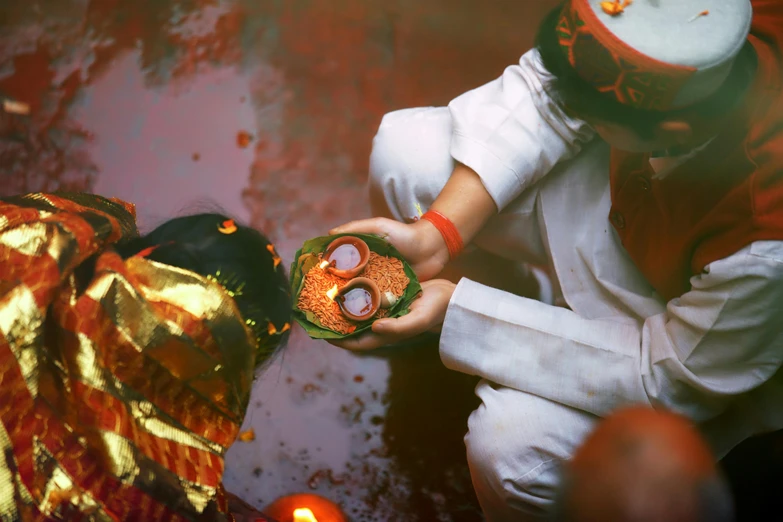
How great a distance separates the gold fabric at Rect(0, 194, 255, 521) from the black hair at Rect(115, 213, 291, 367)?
46mm

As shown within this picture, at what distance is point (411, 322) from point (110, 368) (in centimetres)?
68

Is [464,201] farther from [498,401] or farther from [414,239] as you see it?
[498,401]

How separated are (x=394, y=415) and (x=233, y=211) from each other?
914 millimetres

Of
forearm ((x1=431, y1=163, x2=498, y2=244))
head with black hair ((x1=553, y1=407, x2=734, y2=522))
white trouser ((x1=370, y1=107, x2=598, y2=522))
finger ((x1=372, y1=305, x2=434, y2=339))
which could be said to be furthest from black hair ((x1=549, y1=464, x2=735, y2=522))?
forearm ((x1=431, y1=163, x2=498, y2=244))

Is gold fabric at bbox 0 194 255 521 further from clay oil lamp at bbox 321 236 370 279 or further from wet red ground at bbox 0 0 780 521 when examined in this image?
wet red ground at bbox 0 0 780 521

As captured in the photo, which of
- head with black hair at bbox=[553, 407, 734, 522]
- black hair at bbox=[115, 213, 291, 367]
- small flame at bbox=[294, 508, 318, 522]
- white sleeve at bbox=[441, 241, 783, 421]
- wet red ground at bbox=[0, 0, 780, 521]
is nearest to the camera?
head with black hair at bbox=[553, 407, 734, 522]

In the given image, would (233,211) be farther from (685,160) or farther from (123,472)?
(685,160)

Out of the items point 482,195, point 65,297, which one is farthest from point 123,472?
point 482,195

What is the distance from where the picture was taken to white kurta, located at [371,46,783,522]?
1.23 metres

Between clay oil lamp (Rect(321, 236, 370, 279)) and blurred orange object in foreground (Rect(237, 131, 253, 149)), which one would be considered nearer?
clay oil lamp (Rect(321, 236, 370, 279))

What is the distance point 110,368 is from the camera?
0.94 meters

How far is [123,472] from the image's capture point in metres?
0.97

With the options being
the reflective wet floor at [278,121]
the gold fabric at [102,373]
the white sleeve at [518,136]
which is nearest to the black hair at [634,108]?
the white sleeve at [518,136]

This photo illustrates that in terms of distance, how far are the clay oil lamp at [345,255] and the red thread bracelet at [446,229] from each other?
0.21 meters
